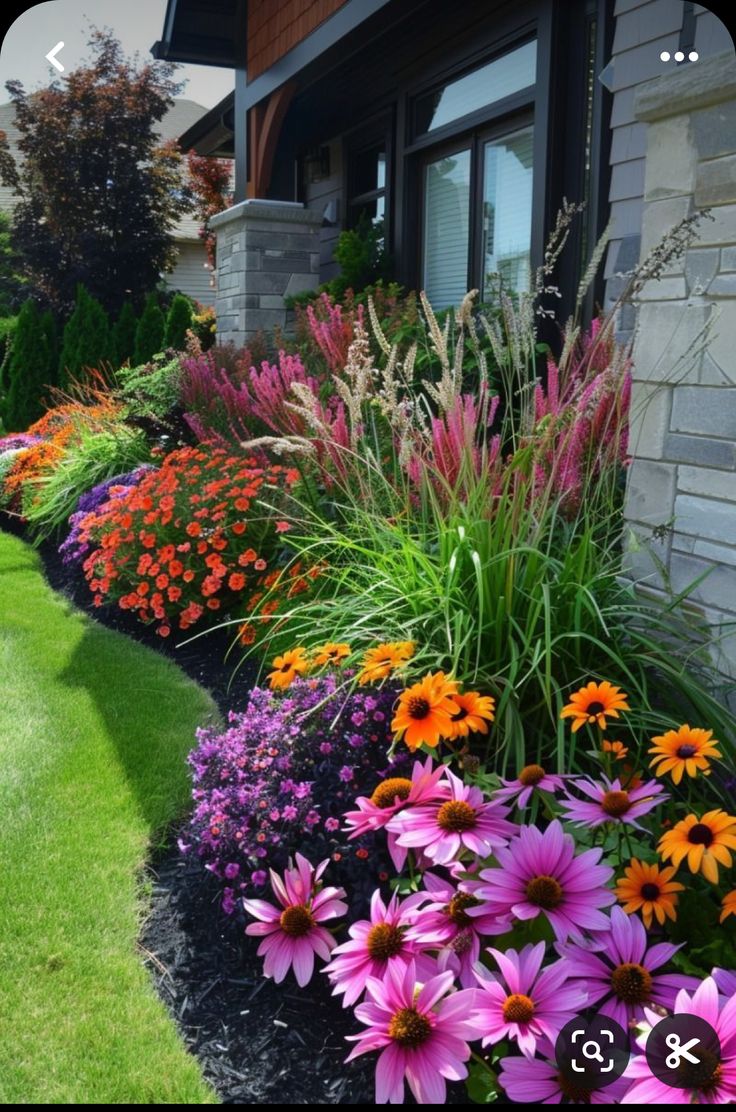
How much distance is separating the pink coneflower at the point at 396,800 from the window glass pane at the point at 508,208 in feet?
15.0

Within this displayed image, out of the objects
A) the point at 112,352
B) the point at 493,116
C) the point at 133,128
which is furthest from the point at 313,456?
the point at 133,128

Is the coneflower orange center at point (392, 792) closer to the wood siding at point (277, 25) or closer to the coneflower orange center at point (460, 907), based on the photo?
the coneflower orange center at point (460, 907)

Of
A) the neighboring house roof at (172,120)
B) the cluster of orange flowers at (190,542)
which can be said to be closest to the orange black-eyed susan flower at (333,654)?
the cluster of orange flowers at (190,542)

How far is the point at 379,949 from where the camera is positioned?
1602 millimetres

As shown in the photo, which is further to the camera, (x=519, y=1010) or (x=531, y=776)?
(x=531, y=776)

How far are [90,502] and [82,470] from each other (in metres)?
0.89

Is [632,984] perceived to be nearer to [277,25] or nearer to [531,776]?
[531,776]

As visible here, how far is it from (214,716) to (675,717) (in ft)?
5.55

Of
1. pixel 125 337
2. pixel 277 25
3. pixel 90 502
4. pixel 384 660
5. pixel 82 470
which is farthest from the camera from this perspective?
pixel 125 337

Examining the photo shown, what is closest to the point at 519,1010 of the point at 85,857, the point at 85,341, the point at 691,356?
the point at 85,857

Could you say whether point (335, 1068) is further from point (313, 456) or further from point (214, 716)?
point (313, 456)

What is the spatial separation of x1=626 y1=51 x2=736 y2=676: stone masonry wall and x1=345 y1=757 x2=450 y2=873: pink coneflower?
83cm

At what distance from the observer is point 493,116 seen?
6.00 meters

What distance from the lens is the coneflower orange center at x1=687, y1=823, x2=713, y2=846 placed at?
163 centimetres
